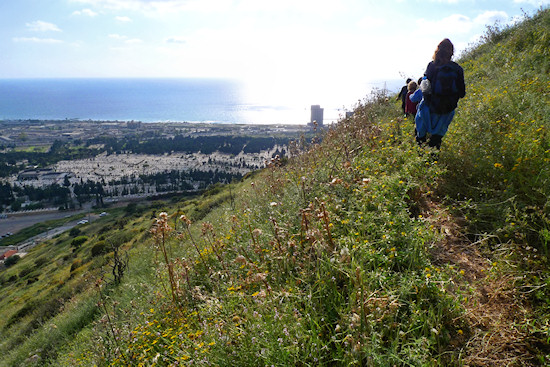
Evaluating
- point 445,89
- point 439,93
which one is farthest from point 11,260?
point 445,89

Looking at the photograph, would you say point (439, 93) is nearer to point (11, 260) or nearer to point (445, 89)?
point (445, 89)

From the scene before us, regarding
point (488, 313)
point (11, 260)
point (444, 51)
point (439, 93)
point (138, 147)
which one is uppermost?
point (444, 51)

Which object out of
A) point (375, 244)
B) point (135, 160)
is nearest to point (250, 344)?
point (375, 244)

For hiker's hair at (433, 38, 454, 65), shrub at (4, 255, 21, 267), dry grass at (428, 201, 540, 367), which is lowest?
shrub at (4, 255, 21, 267)

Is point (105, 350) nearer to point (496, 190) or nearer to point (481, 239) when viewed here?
point (481, 239)

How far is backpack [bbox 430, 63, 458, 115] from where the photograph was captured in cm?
506

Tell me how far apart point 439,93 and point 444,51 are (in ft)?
2.41

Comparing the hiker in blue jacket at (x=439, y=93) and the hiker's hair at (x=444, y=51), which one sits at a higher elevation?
the hiker's hair at (x=444, y=51)

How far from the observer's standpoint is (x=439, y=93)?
5.16 m

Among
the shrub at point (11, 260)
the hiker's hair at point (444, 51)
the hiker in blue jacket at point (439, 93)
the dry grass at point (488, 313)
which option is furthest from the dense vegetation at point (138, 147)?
the dry grass at point (488, 313)

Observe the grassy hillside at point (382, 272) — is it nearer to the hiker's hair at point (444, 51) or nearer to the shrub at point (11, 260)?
the hiker's hair at point (444, 51)

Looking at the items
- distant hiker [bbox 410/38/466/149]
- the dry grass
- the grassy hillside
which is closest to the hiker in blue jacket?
distant hiker [bbox 410/38/466/149]

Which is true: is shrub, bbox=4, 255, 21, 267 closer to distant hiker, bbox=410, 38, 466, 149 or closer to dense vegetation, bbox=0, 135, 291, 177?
distant hiker, bbox=410, 38, 466, 149

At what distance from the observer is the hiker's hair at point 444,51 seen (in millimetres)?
5086
